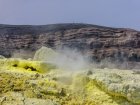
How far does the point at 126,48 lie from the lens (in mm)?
35406

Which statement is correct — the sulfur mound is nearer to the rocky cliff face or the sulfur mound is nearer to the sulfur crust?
the sulfur crust

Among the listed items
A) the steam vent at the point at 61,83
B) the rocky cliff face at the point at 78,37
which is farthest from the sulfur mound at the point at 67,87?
the rocky cliff face at the point at 78,37

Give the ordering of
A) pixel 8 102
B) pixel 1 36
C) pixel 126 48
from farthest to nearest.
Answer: pixel 126 48 < pixel 1 36 < pixel 8 102

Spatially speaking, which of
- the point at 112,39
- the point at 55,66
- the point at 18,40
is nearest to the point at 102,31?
the point at 112,39

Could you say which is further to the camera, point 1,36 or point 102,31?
point 102,31

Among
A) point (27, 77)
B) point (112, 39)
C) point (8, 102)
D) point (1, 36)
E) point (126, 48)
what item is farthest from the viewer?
point (112, 39)

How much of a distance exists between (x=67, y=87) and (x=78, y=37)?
27915mm

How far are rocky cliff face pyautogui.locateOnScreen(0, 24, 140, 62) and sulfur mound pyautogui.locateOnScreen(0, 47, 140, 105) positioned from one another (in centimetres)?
2215

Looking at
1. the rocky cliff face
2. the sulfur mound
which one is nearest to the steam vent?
the sulfur mound

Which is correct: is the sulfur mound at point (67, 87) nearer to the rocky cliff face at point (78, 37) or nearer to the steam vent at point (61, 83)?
the steam vent at point (61, 83)

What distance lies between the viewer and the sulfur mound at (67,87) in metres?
9.51

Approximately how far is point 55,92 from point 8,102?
3.40 ft

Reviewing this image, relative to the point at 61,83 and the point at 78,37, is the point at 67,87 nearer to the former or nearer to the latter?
the point at 61,83

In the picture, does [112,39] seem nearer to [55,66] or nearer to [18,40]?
[18,40]
